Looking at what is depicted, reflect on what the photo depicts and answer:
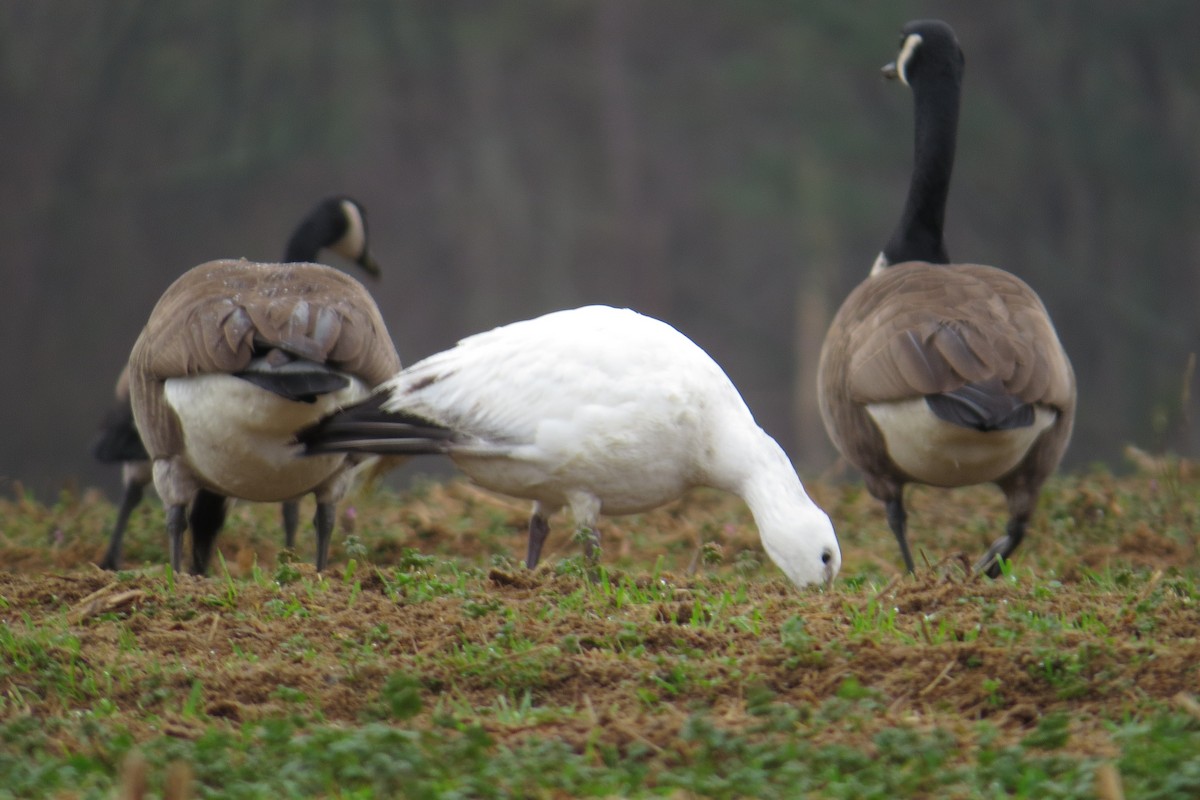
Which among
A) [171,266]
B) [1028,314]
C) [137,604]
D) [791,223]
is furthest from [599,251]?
[137,604]

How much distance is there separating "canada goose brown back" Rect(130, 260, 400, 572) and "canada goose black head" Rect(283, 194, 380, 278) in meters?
2.82

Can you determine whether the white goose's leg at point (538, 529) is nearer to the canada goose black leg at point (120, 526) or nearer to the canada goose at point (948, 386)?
the canada goose at point (948, 386)

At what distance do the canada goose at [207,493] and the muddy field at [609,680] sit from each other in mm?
1960

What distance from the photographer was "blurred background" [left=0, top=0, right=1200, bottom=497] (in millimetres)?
21969

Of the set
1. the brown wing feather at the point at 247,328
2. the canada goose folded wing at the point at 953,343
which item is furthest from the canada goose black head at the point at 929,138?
the brown wing feather at the point at 247,328

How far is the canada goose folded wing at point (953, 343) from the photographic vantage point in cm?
646

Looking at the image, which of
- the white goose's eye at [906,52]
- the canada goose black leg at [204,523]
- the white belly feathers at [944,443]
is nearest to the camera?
the white belly feathers at [944,443]

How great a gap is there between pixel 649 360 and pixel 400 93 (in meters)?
19.5

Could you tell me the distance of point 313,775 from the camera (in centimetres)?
374

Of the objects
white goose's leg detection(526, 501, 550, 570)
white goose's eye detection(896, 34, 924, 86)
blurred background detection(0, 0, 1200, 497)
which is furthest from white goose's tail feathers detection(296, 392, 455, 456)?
blurred background detection(0, 0, 1200, 497)

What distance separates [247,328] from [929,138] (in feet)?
14.6

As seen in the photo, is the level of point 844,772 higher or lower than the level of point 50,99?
lower

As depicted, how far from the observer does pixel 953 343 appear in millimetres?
6547

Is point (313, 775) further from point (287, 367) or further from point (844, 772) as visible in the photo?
point (287, 367)
